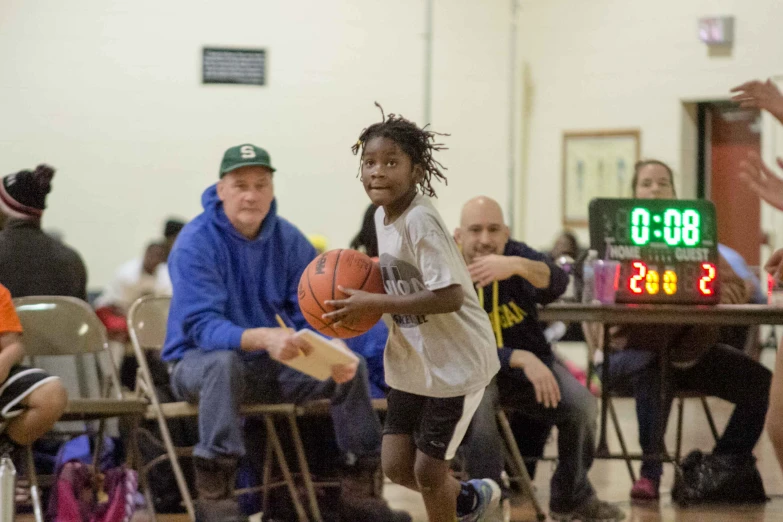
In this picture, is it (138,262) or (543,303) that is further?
(138,262)

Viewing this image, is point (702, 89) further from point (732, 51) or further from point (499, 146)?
point (499, 146)

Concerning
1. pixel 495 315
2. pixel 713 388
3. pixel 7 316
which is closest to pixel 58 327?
pixel 7 316

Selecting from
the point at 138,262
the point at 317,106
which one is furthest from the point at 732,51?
the point at 138,262

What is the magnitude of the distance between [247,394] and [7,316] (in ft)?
2.93

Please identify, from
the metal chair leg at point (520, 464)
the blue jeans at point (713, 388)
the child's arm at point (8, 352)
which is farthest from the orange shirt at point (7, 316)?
the blue jeans at point (713, 388)

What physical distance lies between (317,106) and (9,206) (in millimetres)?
4335

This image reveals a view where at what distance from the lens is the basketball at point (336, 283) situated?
2.90 metres

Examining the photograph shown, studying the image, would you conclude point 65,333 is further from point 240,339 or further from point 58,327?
point 240,339

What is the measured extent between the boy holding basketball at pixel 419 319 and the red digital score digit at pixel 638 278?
1569 millimetres

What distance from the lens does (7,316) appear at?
12.2 ft

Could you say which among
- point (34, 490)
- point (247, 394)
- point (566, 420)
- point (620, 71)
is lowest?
point (34, 490)

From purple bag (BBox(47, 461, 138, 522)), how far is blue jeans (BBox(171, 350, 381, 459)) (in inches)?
15.1

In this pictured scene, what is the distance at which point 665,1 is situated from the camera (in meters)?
8.86

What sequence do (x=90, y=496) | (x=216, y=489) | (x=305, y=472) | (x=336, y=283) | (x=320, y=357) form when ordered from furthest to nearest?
(x=305, y=472) < (x=90, y=496) < (x=216, y=489) < (x=320, y=357) < (x=336, y=283)
